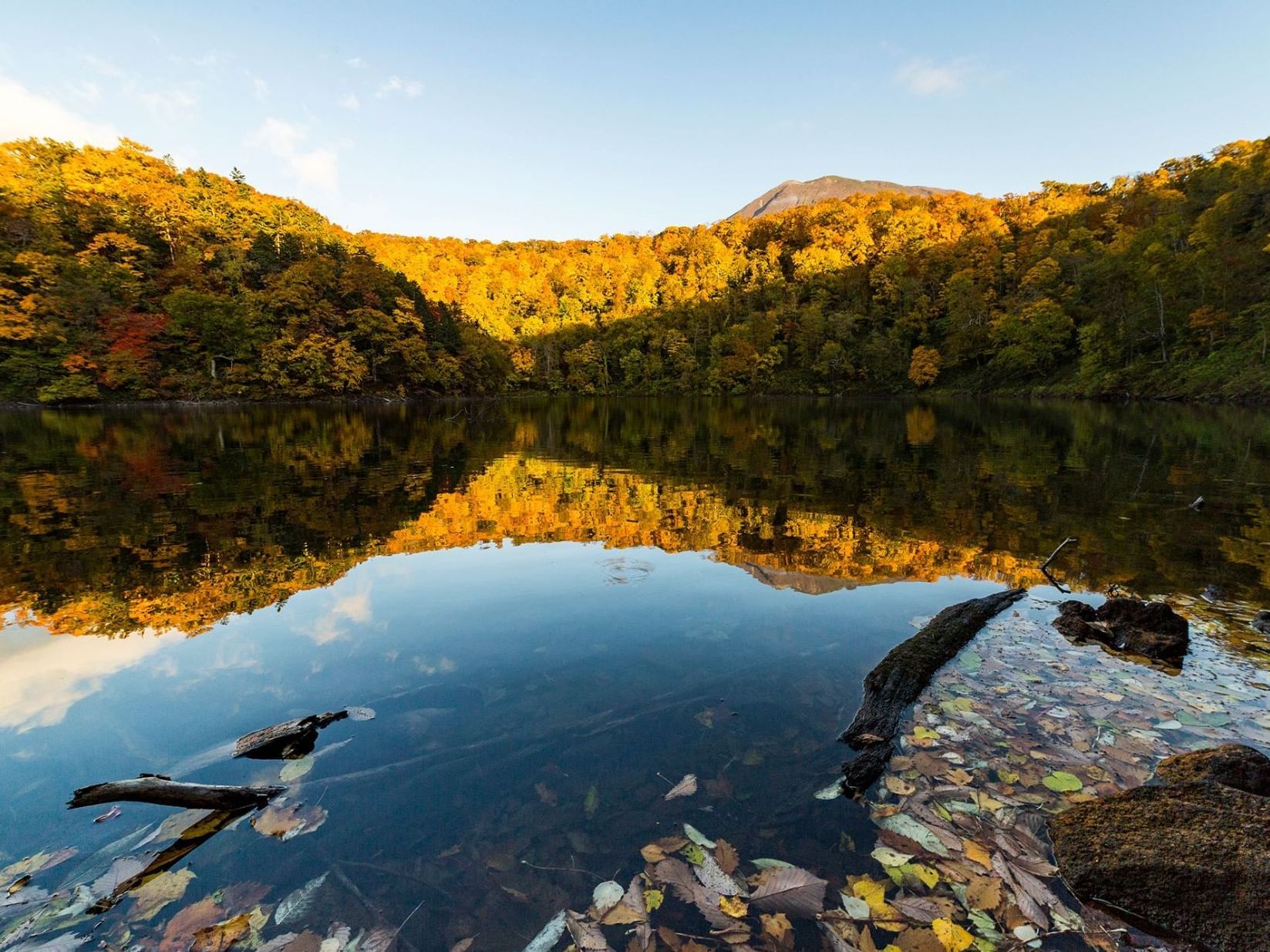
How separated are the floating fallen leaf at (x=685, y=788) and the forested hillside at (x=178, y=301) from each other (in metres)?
72.8

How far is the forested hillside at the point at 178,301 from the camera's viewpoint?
5706 centimetres

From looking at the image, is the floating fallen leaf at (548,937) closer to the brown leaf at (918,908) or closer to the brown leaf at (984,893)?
the brown leaf at (918,908)

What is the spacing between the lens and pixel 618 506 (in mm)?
16219

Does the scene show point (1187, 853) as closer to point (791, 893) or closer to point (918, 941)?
point (918, 941)

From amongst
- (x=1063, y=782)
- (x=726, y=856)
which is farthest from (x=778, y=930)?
(x=1063, y=782)

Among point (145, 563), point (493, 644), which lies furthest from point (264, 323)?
point (493, 644)

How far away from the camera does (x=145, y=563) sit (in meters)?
10.4

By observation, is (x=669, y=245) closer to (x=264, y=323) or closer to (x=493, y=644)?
(x=264, y=323)

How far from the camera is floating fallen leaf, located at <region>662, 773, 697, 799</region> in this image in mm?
4562

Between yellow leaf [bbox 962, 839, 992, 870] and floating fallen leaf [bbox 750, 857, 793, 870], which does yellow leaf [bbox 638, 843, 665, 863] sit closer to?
floating fallen leaf [bbox 750, 857, 793, 870]

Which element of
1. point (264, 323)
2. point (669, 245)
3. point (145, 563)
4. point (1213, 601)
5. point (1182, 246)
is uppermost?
point (669, 245)

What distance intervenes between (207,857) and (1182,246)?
90.3m

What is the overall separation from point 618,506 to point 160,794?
12545 mm

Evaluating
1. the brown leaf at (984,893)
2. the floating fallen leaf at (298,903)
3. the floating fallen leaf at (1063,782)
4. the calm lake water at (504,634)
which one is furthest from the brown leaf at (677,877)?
the floating fallen leaf at (1063,782)
